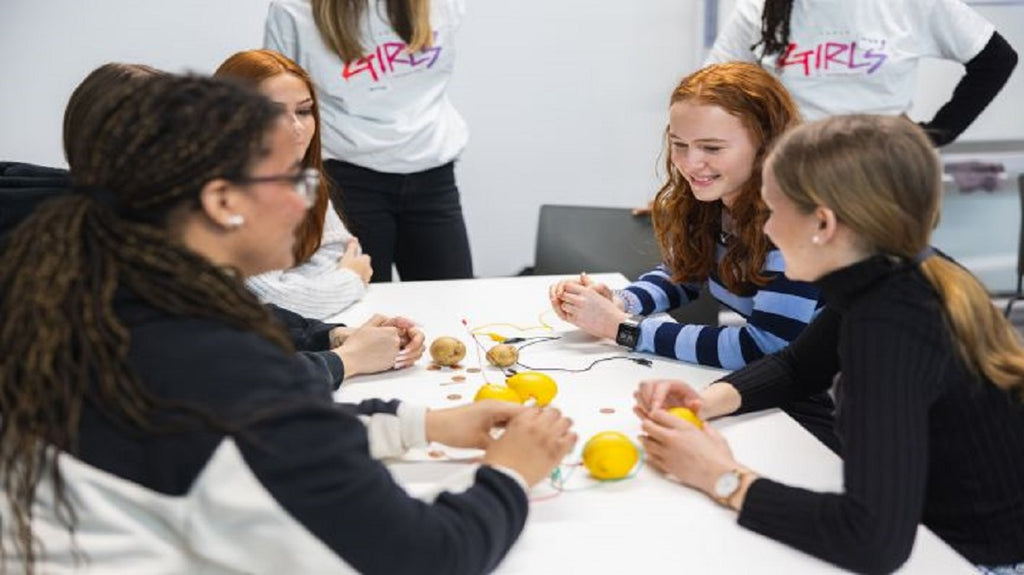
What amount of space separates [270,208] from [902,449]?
30.0 inches

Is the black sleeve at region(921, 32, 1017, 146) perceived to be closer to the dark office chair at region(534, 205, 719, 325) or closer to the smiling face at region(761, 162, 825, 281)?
the dark office chair at region(534, 205, 719, 325)

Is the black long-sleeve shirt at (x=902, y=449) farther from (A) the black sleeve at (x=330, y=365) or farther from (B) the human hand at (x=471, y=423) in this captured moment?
(A) the black sleeve at (x=330, y=365)

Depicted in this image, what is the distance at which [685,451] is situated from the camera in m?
1.23

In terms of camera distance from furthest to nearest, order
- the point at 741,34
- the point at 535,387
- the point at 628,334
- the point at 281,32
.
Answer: the point at 741,34 → the point at 281,32 → the point at 628,334 → the point at 535,387

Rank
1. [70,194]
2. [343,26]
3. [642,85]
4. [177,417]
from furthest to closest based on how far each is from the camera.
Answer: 1. [642,85]
2. [343,26]
3. [70,194]
4. [177,417]

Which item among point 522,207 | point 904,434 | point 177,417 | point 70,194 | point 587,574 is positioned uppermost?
point 70,194

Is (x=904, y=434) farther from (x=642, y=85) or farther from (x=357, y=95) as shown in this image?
(x=642, y=85)

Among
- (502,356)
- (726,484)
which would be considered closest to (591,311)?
(502,356)

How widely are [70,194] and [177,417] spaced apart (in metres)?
0.29

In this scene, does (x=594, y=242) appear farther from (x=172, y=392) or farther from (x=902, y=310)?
(x=172, y=392)

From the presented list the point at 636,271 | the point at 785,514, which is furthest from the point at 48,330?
the point at 636,271

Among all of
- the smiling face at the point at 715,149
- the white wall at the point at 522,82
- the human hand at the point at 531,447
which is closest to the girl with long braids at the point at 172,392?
the human hand at the point at 531,447

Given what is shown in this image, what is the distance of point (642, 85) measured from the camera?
12.4ft

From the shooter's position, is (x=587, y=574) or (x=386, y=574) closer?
(x=386, y=574)
